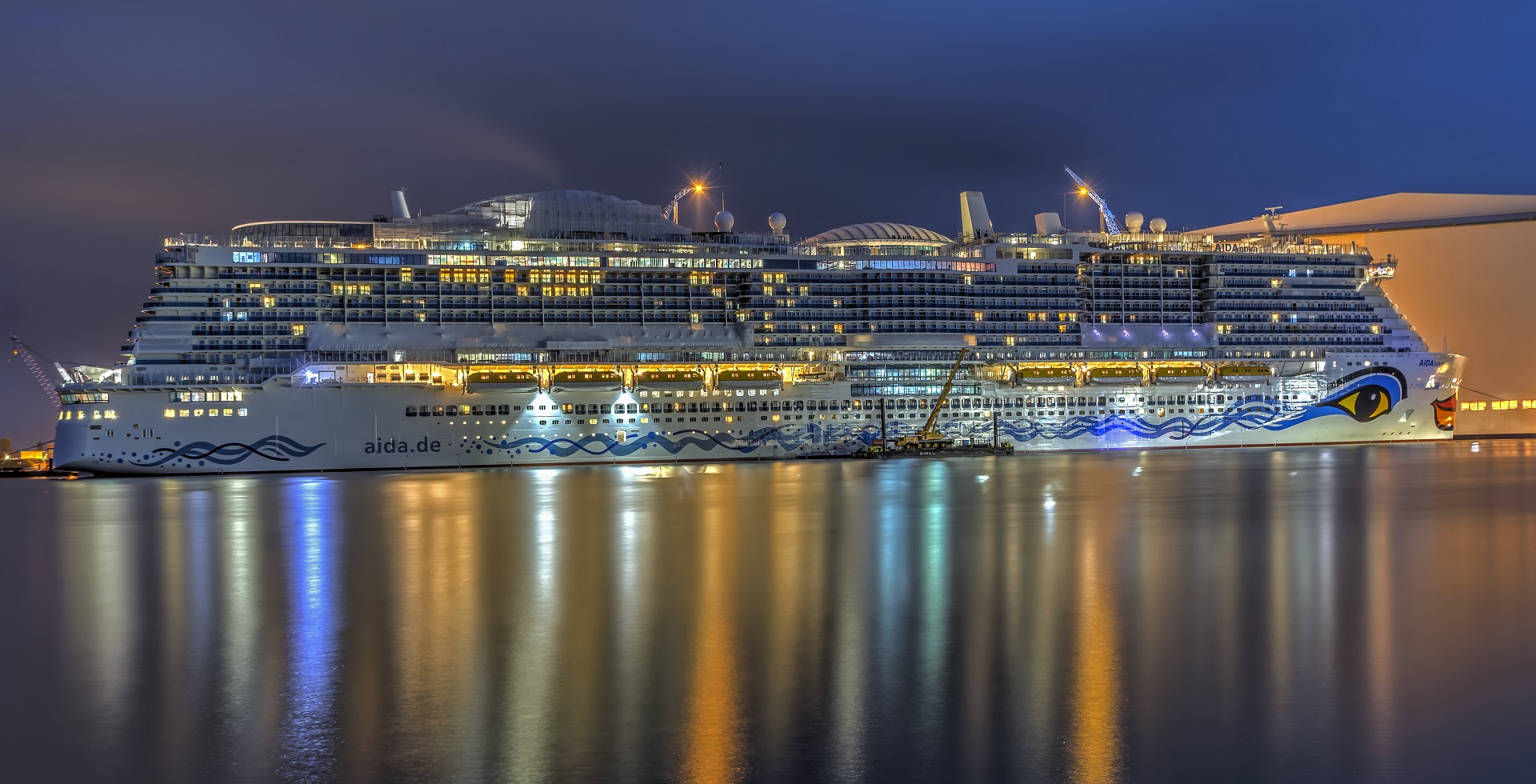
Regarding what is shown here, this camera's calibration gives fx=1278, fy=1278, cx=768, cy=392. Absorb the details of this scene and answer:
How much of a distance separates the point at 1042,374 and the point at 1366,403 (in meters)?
18.3

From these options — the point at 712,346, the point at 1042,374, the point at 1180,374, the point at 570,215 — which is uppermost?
the point at 570,215

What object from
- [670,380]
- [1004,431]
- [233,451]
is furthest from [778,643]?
[1004,431]

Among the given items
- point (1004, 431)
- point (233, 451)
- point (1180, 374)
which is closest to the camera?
point (233, 451)

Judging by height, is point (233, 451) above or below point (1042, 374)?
below

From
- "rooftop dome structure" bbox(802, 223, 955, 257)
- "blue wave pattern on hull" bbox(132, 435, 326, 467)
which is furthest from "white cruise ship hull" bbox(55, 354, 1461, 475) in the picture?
"rooftop dome structure" bbox(802, 223, 955, 257)

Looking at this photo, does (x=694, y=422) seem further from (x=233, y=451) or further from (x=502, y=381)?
(x=233, y=451)

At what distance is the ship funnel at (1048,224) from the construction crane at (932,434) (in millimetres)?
12458

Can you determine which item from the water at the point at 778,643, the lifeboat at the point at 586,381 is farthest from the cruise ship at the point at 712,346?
the water at the point at 778,643

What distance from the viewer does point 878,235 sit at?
2719 inches

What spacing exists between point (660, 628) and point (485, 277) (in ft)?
143

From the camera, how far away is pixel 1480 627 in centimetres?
1970

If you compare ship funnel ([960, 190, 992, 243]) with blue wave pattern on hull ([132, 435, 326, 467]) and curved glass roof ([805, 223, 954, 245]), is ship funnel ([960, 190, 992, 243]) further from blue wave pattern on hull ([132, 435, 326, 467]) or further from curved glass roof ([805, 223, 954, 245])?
blue wave pattern on hull ([132, 435, 326, 467])

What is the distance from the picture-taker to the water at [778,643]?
13133 mm

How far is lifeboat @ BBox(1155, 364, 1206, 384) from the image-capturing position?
6631 centimetres
